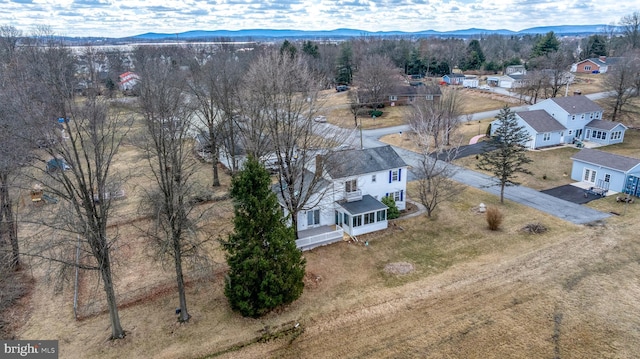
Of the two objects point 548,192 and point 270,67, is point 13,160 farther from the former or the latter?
point 548,192

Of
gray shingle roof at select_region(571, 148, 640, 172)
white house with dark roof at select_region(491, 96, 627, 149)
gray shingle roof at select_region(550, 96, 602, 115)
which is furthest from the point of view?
gray shingle roof at select_region(550, 96, 602, 115)

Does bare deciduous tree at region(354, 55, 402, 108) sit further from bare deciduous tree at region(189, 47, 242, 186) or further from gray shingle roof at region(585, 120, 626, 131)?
bare deciduous tree at region(189, 47, 242, 186)

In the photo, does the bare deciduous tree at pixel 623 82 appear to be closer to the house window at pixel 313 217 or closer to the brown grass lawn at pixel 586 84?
the brown grass lawn at pixel 586 84

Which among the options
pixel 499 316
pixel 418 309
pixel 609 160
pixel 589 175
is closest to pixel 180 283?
pixel 418 309

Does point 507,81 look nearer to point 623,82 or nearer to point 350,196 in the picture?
point 623,82

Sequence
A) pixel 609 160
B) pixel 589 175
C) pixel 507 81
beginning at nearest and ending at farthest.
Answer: pixel 609 160 < pixel 589 175 < pixel 507 81

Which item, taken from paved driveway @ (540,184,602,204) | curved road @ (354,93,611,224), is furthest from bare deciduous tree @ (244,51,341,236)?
paved driveway @ (540,184,602,204)

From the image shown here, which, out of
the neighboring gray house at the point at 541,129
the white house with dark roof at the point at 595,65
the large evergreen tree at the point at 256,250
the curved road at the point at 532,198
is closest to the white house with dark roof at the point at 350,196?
the large evergreen tree at the point at 256,250
